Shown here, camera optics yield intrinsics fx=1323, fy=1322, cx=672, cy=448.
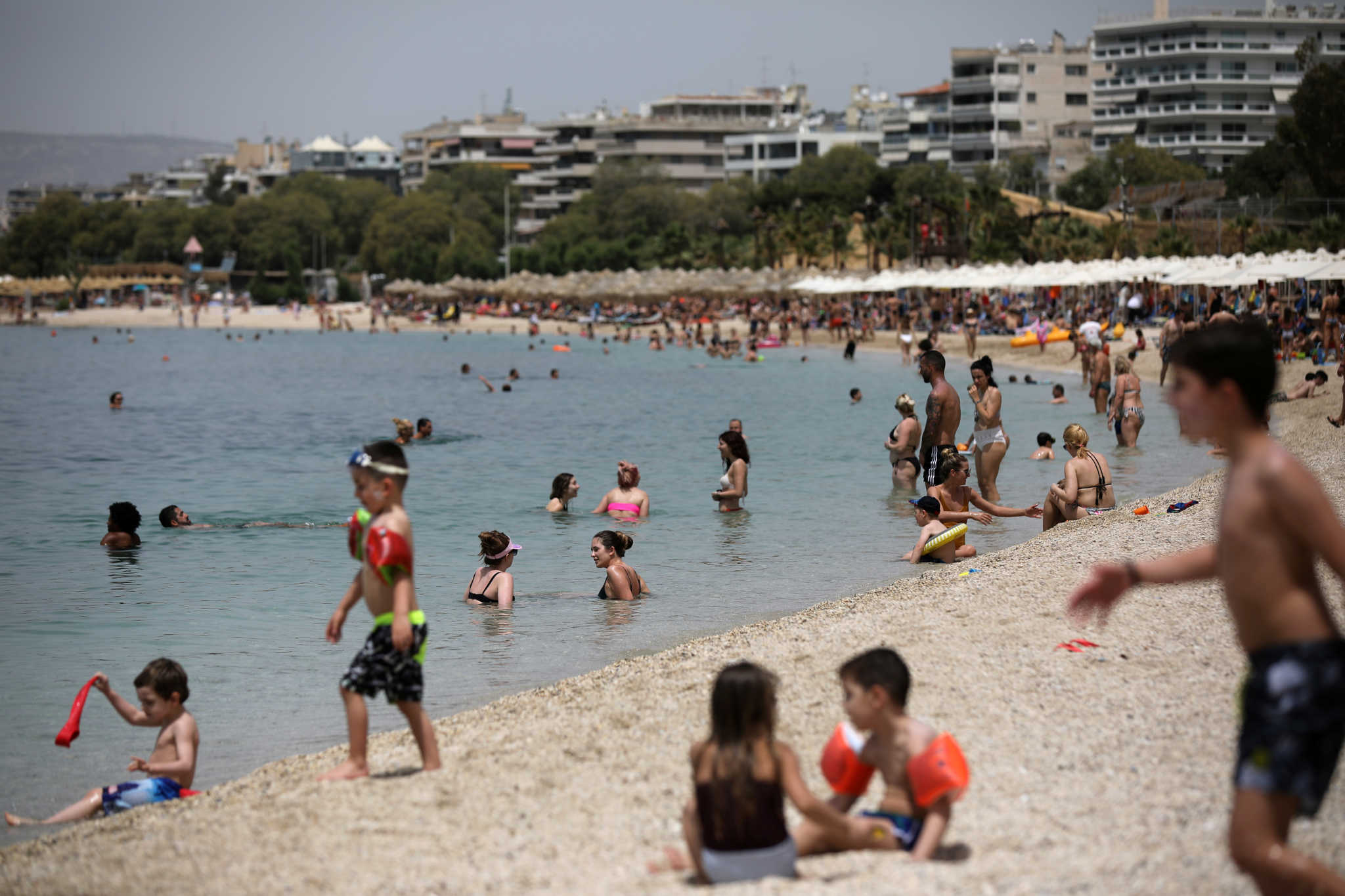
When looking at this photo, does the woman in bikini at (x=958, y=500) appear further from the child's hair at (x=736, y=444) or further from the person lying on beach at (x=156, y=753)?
the person lying on beach at (x=156, y=753)

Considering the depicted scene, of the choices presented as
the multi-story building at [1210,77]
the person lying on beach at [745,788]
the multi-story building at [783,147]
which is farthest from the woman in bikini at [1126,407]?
the multi-story building at [783,147]

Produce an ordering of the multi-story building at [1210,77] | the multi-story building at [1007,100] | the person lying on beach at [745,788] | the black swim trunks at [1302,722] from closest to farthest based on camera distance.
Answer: the black swim trunks at [1302,722] → the person lying on beach at [745,788] → the multi-story building at [1210,77] → the multi-story building at [1007,100]

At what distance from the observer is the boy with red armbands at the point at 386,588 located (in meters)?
4.71

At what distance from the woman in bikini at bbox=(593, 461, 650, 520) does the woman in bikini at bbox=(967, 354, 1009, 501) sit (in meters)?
3.60

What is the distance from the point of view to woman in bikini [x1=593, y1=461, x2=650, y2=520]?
14.0 meters


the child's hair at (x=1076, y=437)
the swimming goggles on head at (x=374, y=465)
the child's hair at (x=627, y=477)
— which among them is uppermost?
the swimming goggles on head at (x=374, y=465)

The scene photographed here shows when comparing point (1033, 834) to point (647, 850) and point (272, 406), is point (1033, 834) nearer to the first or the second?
point (647, 850)

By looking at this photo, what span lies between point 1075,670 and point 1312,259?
27.8m

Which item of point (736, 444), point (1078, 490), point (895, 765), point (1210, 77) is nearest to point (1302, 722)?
point (895, 765)

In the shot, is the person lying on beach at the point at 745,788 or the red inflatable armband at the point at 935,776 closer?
the person lying on beach at the point at 745,788

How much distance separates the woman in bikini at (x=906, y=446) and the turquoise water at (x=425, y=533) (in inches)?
12.6

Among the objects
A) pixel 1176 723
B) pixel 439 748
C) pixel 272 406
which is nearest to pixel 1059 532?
pixel 1176 723

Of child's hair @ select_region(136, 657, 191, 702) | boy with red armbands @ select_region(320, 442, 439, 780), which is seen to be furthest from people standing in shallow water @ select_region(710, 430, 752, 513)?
boy with red armbands @ select_region(320, 442, 439, 780)

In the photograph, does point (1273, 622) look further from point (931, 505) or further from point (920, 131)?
point (920, 131)
